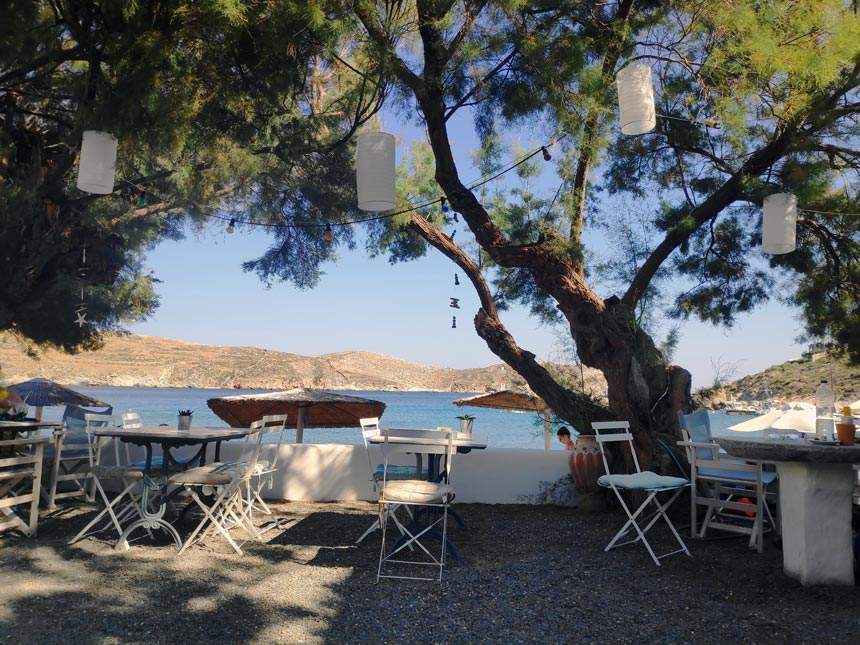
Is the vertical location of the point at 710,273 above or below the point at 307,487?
above

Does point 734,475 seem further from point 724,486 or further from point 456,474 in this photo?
point 456,474

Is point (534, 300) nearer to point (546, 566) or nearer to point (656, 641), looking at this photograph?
point (546, 566)

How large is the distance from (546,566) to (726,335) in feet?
13.4

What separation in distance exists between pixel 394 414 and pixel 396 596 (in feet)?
133

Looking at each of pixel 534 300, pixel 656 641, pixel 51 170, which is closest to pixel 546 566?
pixel 656 641

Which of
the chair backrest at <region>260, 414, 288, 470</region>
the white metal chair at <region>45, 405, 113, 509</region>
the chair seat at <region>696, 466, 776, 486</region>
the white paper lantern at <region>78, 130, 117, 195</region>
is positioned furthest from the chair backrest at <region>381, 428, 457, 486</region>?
the white metal chair at <region>45, 405, 113, 509</region>

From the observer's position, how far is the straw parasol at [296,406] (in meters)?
6.63

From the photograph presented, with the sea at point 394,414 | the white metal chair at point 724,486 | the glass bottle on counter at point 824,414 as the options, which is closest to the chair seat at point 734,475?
the white metal chair at point 724,486

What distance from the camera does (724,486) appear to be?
4938mm

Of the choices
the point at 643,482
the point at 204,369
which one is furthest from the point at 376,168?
the point at 204,369

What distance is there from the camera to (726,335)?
689cm

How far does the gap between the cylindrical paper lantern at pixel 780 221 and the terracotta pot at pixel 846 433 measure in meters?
1.73

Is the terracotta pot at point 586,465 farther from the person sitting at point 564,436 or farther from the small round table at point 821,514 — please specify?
the small round table at point 821,514

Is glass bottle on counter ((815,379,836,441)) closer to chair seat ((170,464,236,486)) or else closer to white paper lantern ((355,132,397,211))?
white paper lantern ((355,132,397,211))
